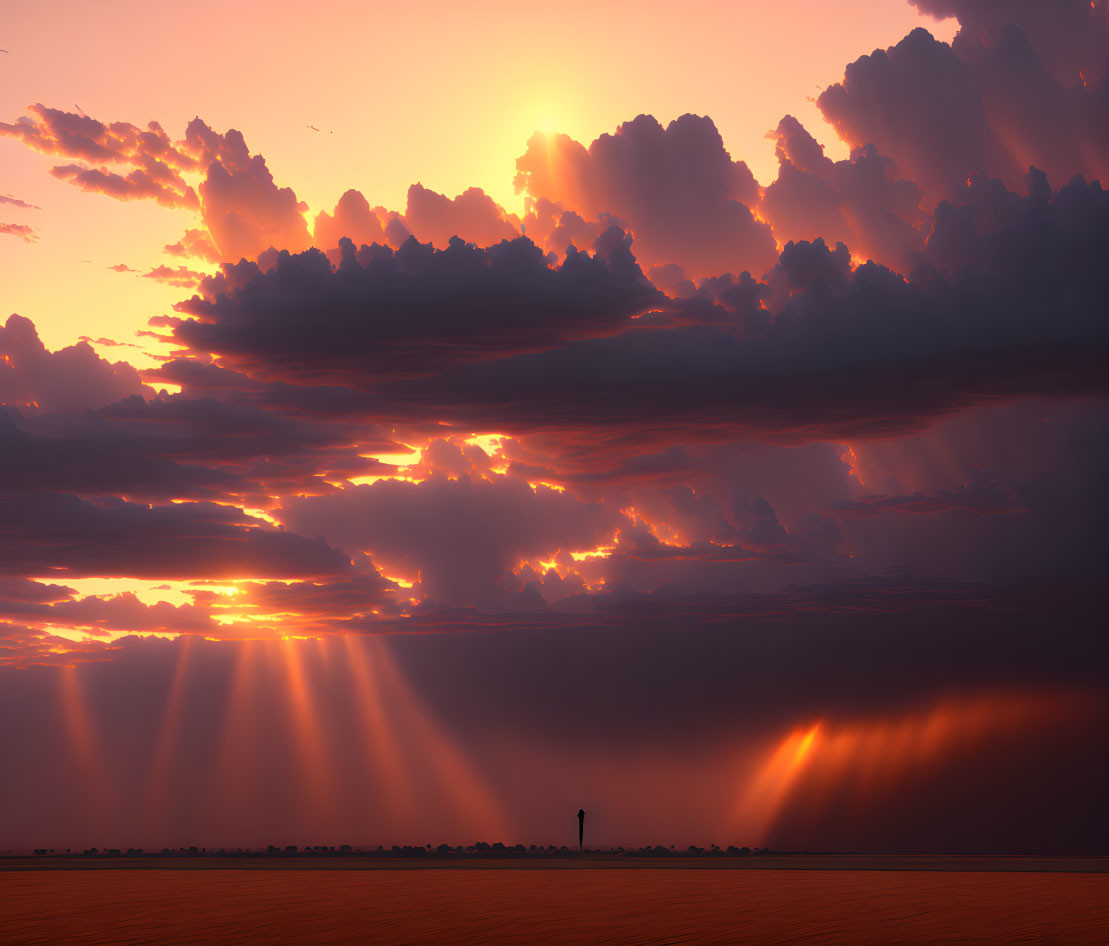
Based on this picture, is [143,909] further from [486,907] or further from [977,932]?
[977,932]

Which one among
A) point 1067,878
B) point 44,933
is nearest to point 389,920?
point 44,933

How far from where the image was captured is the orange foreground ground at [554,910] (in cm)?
5347

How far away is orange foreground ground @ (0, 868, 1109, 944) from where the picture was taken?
5347 centimetres

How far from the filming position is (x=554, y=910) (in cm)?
6706

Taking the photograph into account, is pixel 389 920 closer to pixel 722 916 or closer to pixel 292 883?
pixel 722 916

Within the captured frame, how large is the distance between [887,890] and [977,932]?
30078 millimetres

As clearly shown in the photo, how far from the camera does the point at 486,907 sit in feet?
225

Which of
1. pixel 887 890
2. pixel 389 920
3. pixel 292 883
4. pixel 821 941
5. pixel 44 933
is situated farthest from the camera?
pixel 292 883

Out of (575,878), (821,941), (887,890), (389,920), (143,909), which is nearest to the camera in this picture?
(821,941)

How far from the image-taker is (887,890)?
83.7 meters

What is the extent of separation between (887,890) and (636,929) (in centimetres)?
3377

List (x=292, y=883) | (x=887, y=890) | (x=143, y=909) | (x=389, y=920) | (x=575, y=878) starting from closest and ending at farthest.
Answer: (x=389, y=920)
(x=143, y=909)
(x=887, y=890)
(x=292, y=883)
(x=575, y=878)

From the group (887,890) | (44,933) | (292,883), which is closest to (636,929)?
(44,933)

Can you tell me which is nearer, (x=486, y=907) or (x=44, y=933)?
(x=44, y=933)
